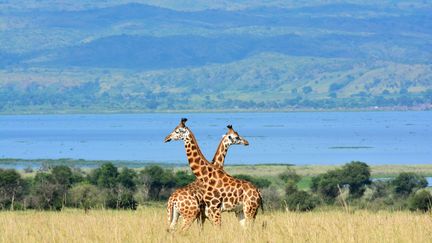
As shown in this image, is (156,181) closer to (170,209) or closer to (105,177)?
(105,177)

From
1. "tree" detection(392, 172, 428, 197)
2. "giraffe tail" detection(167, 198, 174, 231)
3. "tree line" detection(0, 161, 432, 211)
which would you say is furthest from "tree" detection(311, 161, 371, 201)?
"giraffe tail" detection(167, 198, 174, 231)

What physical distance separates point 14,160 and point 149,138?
5301 cm

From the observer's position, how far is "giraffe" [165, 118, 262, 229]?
12.8m

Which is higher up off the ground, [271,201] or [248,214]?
[271,201]

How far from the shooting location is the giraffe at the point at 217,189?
12.8 meters

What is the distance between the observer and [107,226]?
13586 millimetres

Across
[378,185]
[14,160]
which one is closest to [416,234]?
[378,185]

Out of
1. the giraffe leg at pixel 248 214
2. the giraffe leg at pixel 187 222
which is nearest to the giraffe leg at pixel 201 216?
the giraffe leg at pixel 187 222

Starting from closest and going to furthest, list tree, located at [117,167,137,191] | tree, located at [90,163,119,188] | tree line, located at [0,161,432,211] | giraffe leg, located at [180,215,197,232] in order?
giraffe leg, located at [180,215,197,232] < tree line, located at [0,161,432,211] < tree, located at [117,167,137,191] < tree, located at [90,163,119,188]

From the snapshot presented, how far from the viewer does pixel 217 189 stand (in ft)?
42.1

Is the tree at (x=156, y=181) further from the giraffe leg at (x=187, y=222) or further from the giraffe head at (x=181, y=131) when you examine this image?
the giraffe leg at (x=187, y=222)

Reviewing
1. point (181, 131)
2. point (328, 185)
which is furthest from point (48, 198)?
point (328, 185)

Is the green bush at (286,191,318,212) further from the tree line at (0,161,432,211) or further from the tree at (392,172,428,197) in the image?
the tree at (392,172,428,197)

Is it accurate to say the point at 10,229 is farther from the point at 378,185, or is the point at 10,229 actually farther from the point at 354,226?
the point at 378,185
